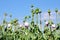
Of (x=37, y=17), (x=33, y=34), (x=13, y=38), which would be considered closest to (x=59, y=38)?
(x=33, y=34)

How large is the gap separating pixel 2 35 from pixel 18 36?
18.9 inches

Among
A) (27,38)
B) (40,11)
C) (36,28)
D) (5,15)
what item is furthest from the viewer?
(5,15)

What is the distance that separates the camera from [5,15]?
4.41 meters

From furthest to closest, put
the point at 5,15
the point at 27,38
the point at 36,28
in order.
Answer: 1. the point at 5,15
2. the point at 36,28
3. the point at 27,38

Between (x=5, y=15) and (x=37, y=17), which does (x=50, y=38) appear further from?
(x=5, y=15)

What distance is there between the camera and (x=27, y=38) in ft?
7.98

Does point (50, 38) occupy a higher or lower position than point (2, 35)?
lower

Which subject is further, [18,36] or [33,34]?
[18,36]

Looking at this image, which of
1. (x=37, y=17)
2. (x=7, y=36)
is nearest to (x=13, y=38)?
(x=7, y=36)

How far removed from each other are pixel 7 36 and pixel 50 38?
55 centimetres

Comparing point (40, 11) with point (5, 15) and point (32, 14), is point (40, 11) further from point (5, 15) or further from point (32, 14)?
point (5, 15)

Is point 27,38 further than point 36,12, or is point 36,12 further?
point 36,12

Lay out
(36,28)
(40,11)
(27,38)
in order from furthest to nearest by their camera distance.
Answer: (40,11) → (36,28) → (27,38)

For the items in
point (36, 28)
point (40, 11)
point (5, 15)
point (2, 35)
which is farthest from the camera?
point (5, 15)
